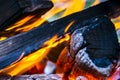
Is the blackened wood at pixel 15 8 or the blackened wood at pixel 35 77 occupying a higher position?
the blackened wood at pixel 15 8

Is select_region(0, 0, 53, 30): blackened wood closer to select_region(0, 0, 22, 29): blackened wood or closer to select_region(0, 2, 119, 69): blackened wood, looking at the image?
select_region(0, 0, 22, 29): blackened wood

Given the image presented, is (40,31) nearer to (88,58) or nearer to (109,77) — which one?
(88,58)

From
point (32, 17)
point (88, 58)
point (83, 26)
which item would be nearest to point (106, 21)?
point (83, 26)

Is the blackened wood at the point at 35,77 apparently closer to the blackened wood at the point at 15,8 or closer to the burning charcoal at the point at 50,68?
the burning charcoal at the point at 50,68

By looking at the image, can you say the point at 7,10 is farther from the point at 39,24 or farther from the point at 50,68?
the point at 50,68

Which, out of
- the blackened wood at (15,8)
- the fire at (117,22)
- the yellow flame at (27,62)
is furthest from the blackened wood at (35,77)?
the fire at (117,22)

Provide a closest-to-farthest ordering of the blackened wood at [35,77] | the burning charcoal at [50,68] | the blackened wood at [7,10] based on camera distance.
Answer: the blackened wood at [35,77], the burning charcoal at [50,68], the blackened wood at [7,10]
